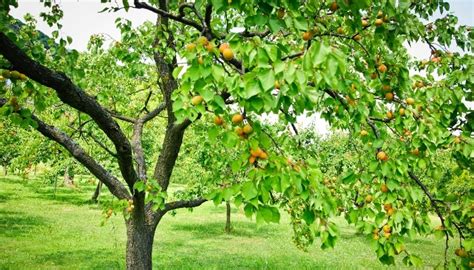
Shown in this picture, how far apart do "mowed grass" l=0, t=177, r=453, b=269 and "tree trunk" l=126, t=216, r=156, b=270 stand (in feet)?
20.5

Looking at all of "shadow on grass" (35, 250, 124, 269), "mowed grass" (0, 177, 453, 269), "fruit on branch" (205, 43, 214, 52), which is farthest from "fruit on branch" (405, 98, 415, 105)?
"shadow on grass" (35, 250, 124, 269)

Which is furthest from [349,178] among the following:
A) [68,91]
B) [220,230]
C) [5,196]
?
[5,196]

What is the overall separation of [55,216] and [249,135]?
25.3 meters

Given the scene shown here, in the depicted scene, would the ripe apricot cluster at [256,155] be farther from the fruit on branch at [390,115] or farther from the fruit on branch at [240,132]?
the fruit on branch at [390,115]

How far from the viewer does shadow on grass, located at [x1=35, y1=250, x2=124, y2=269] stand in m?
13.9

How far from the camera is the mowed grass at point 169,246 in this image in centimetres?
1481

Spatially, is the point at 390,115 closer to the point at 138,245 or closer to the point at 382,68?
the point at 382,68

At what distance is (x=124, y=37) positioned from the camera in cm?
666

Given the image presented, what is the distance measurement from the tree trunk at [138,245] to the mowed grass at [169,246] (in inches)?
246

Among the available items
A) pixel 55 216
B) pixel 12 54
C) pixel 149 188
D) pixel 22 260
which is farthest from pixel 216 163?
pixel 55 216

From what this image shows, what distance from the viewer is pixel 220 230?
2441 centimetres

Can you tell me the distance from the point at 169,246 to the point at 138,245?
39.4 feet

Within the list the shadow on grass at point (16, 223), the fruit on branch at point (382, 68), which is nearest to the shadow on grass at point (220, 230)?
the shadow on grass at point (16, 223)

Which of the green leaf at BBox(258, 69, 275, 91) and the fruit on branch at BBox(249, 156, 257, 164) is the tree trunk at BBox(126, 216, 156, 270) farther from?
the green leaf at BBox(258, 69, 275, 91)
